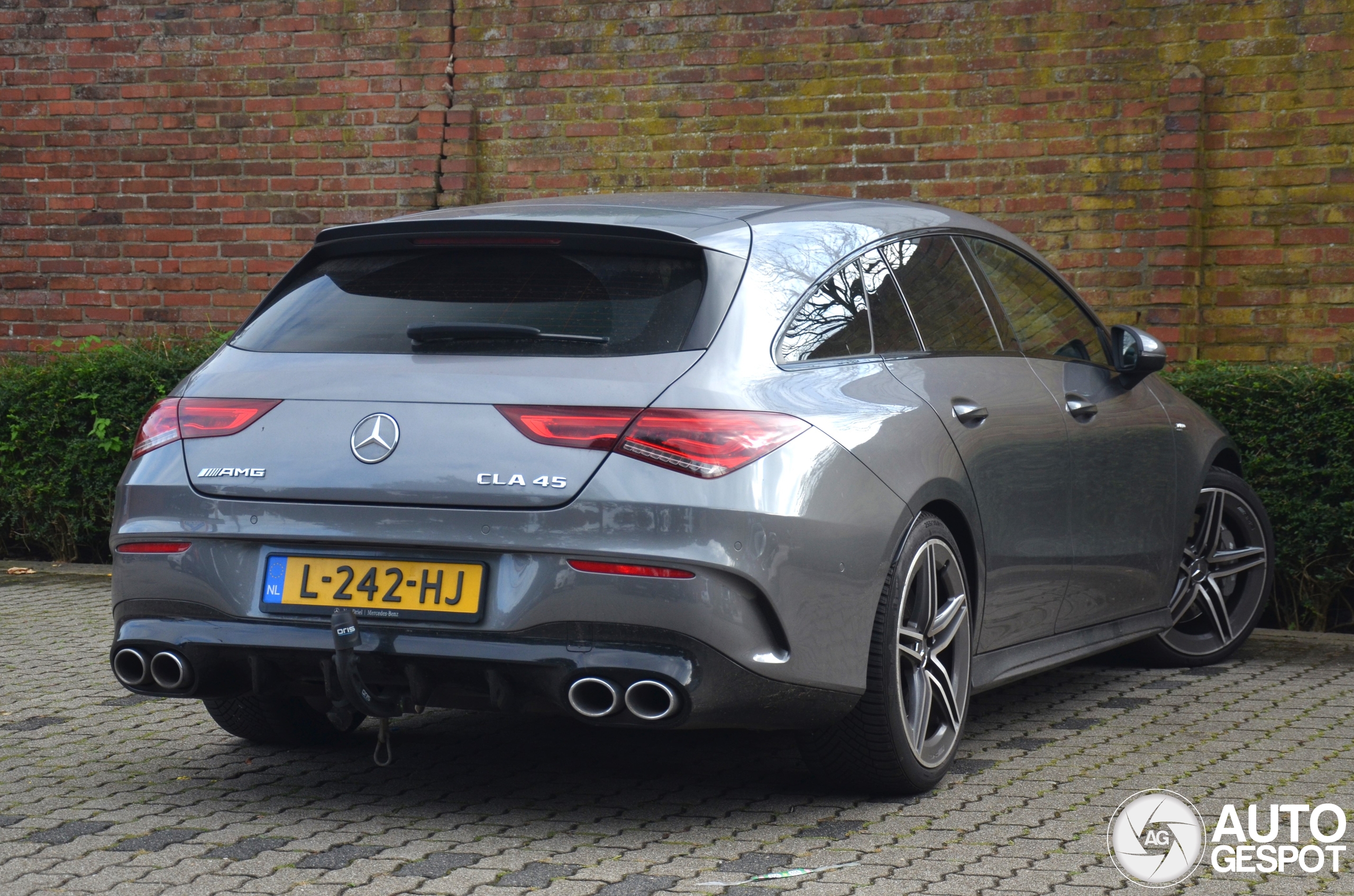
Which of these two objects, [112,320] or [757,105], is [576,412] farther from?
[112,320]

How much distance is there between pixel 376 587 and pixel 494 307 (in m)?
0.77

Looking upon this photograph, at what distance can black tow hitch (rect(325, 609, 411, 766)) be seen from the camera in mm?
3721

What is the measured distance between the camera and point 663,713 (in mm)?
3635

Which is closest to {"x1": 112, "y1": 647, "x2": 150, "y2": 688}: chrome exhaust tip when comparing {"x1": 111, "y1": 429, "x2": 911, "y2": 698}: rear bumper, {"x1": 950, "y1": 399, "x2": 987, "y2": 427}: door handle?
{"x1": 111, "y1": 429, "x2": 911, "y2": 698}: rear bumper

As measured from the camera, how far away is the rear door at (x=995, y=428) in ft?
14.9

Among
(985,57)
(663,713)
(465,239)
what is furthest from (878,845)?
(985,57)

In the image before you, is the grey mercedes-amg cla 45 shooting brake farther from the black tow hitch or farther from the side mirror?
the side mirror

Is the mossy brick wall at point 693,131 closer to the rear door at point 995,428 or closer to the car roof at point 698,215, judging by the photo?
the rear door at point 995,428

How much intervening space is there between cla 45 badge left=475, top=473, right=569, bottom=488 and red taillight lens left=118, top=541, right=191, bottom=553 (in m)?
0.79

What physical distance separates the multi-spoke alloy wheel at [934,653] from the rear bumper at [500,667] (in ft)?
1.19

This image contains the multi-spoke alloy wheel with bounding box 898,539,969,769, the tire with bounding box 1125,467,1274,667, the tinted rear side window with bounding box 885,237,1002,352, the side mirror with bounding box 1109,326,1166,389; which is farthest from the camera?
the tire with bounding box 1125,467,1274,667

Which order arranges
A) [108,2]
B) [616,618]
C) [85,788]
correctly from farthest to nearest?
[108,2] < [85,788] < [616,618]

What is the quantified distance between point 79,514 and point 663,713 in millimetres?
6151

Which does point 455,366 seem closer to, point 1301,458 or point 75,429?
point 1301,458
